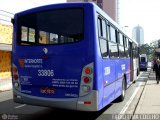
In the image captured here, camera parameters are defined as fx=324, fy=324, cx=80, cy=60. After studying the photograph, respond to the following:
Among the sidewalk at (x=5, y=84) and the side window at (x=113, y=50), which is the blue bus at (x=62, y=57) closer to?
the side window at (x=113, y=50)

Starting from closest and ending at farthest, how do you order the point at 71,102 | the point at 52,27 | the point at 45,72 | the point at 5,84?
the point at 71,102 → the point at 45,72 → the point at 52,27 → the point at 5,84

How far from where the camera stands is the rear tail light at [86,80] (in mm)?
7738

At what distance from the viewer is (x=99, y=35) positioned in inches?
326

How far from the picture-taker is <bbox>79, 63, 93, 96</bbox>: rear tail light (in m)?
7.74

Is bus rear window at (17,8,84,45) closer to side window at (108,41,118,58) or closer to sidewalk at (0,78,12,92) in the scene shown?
side window at (108,41,118,58)

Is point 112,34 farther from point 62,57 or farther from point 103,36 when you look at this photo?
point 62,57

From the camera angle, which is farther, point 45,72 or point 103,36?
point 103,36

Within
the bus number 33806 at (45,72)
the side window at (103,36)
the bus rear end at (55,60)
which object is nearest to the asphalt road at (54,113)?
the bus rear end at (55,60)

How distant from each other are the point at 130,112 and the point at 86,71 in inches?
125

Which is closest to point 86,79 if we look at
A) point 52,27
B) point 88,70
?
point 88,70

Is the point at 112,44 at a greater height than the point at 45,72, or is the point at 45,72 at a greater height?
the point at 112,44

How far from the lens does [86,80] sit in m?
7.75

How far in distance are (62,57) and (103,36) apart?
1.40 m

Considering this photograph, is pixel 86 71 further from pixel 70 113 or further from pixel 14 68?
pixel 70 113
